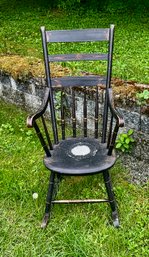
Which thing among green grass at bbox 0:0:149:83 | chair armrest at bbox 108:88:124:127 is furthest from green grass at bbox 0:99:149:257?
green grass at bbox 0:0:149:83

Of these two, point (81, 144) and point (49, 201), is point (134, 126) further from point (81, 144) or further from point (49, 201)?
point (49, 201)

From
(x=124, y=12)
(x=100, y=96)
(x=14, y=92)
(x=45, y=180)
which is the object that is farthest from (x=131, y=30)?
(x=45, y=180)

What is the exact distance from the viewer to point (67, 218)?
2.93 metres

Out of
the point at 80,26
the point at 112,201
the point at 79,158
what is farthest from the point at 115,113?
the point at 80,26

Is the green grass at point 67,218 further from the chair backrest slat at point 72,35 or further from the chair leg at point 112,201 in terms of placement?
the chair backrest slat at point 72,35

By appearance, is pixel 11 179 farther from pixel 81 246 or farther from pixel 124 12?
pixel 124 12

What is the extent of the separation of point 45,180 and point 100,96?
828 millimetres

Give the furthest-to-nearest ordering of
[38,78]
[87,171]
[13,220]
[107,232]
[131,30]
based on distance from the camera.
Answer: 1. [131,30]
2. [38,78]
3. [13,220]
4. [107,232]
5. [87,171]

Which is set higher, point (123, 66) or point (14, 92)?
point (123, 66)

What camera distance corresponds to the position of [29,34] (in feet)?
19.8

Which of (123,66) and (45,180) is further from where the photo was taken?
(123,66)

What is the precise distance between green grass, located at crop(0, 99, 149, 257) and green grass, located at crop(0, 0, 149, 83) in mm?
1339

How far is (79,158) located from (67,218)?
475 mm

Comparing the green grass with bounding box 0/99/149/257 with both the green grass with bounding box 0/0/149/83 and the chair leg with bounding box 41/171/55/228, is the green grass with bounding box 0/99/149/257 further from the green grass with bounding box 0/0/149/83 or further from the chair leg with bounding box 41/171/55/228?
the green grass with bounding box 0/0/149/83
